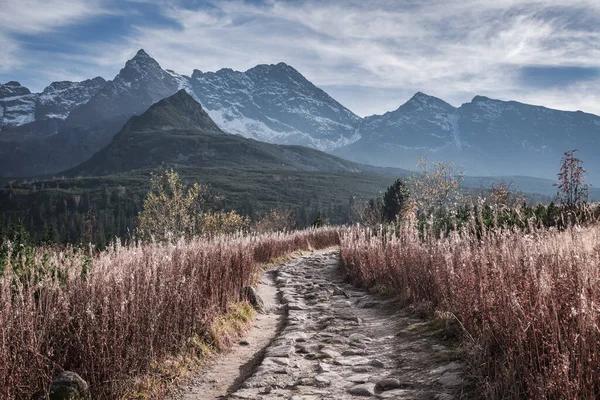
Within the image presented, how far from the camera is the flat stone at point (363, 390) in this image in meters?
4.62

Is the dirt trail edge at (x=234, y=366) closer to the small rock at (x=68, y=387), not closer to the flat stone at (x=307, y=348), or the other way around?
the flat stone at (x=307, y=348)

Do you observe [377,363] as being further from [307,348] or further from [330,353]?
[307,348]

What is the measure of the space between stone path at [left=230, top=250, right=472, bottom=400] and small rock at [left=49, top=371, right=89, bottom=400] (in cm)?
164

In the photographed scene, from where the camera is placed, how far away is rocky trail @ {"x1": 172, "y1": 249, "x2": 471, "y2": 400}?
471 centimetres

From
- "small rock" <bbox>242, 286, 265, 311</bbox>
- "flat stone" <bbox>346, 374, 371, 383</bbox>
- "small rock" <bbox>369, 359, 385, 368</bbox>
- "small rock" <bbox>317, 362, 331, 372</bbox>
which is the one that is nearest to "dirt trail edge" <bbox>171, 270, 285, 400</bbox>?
"small rock" <bbox>242, 286, 265, 311</bbox>

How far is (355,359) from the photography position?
5.89 metres

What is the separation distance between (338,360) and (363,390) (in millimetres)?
1191

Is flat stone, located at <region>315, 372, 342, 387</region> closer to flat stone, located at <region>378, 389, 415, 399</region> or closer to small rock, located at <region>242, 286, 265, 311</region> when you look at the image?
flat stone, located at <region>378, 389, 415, 399</region>

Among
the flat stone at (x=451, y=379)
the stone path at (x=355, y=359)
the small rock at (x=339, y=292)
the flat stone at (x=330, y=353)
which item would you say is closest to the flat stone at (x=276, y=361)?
the stone path at (x=355, y=359)

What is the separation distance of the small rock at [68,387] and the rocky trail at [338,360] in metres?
1.25

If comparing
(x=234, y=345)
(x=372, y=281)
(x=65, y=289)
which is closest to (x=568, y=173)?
(x=372, y=281)

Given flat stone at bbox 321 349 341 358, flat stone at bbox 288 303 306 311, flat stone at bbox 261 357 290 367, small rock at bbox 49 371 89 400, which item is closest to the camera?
small rock at bbox 49 371 89 400

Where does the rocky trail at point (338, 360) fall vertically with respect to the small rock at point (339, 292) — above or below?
above

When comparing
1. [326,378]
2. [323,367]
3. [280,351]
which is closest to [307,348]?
[280,351]
